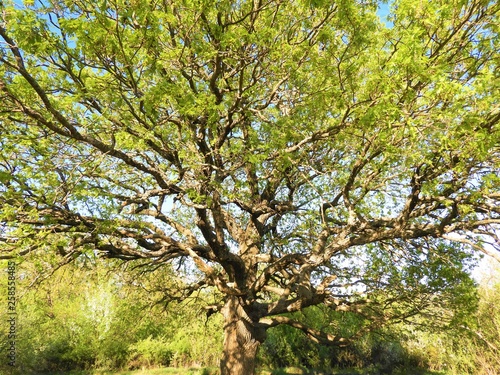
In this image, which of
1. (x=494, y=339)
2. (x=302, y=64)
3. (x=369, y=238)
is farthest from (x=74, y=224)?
(x=494, y=339)

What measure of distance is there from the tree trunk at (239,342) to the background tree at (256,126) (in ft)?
0.13

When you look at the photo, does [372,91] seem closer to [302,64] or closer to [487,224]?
[302,64]

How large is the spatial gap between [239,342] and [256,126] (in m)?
6.28

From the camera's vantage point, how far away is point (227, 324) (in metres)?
10.1

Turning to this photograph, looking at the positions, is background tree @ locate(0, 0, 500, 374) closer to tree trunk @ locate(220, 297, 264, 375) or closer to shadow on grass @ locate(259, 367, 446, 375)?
tree trunk @ locate(220, 297, 264, 375)

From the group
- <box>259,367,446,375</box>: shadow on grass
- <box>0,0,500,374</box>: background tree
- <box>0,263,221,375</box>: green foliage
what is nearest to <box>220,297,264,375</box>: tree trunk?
<box>0,0,500,374</box>: background tree

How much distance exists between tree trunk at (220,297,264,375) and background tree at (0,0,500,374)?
40mm

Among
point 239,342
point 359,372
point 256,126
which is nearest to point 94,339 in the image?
point 239,342

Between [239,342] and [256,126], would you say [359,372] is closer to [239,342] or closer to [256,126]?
[239,342]

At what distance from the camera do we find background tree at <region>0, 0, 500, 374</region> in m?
5.47

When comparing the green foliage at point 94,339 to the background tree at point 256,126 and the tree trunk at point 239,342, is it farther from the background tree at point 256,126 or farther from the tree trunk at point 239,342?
the background tree at point 256,126

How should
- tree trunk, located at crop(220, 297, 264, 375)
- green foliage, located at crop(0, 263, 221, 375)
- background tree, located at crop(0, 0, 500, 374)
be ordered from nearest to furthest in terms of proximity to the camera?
background tree, located at crop(0, 0, 500, 374)
tree trunk, located at crop(220, 297, 264, 375)
green foliage, located at crop(0, 263, 221, 375)

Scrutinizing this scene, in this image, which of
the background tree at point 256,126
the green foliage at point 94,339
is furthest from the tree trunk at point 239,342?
the green foliage at point 94,339

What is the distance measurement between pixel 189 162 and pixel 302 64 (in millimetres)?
3304
